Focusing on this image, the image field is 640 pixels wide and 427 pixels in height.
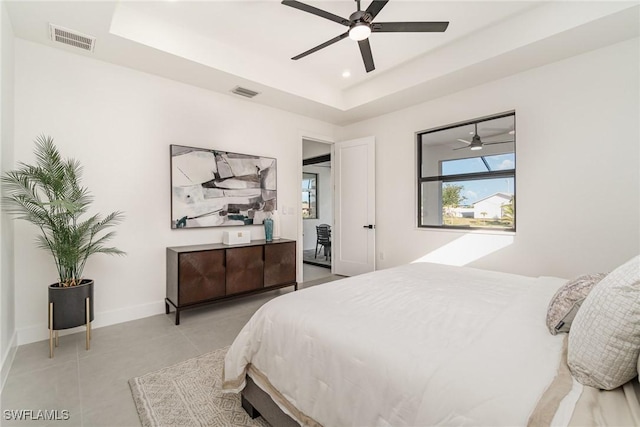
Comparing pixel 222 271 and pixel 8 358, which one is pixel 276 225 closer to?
pixel 222 271

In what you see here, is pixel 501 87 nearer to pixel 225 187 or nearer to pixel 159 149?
pixel 225 187

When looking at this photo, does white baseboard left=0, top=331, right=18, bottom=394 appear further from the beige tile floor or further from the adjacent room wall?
the adjacent room wall

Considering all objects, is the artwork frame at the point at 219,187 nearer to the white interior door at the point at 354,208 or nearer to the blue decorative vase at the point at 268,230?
the blue decorative vase at the point at 268,230

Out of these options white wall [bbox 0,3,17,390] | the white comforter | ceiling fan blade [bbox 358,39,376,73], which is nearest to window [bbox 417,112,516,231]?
ceiling fan blade [bbox 358,39,376,73]

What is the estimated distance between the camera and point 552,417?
733mm

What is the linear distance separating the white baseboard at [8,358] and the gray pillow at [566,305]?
317cm

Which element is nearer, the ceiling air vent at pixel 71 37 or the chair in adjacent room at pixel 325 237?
the ceiling air vent at pixel 71 37

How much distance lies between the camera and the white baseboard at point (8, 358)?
77.6 inches

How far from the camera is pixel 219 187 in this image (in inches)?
148

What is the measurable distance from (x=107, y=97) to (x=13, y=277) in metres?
1.86

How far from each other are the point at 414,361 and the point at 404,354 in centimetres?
5

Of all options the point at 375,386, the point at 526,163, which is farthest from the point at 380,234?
the point at 375,386

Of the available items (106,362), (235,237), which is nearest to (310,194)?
(235,237)

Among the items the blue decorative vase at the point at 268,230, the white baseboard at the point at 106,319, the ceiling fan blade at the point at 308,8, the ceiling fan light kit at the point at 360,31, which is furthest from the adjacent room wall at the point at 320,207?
the ceiling fan blade at the point at 308,8
